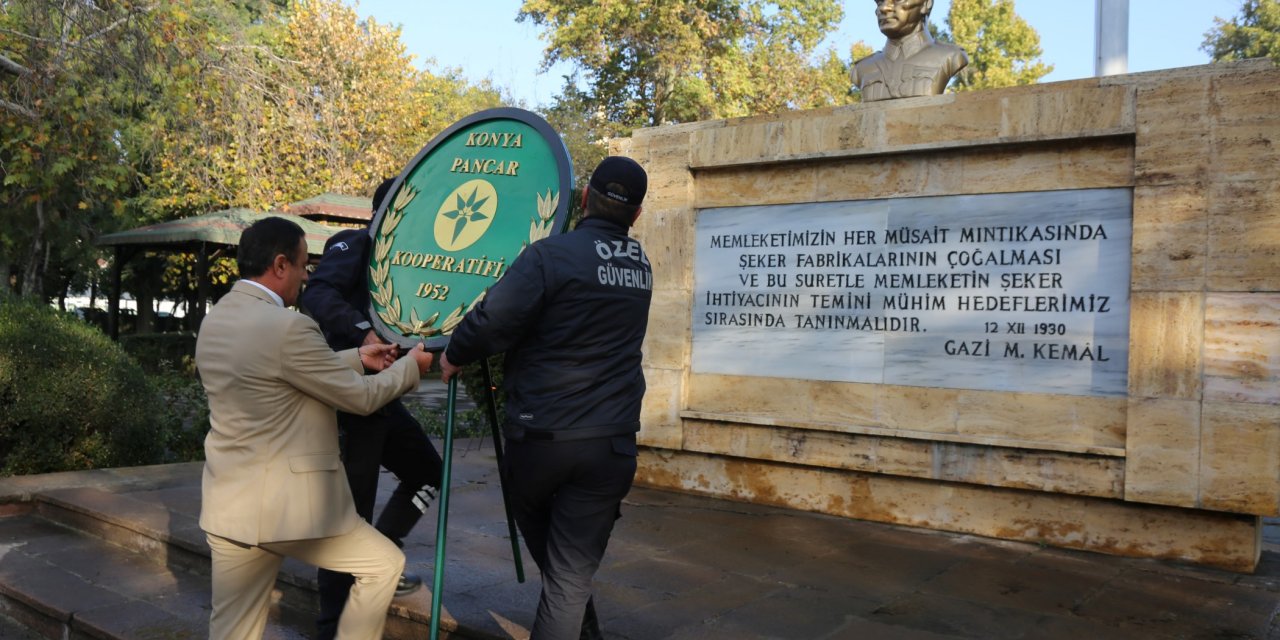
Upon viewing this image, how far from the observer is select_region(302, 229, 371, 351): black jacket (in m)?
3.83

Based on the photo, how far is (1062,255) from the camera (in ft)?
17.7

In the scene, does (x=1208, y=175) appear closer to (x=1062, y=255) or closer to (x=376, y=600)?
(x=1062, y=255)

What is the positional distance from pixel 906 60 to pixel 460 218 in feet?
11.5

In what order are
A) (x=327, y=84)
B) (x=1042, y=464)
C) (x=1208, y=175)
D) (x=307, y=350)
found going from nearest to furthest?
(x=307, y=350) < (x=1208, y=175) < (x=1042, y=464) < (x=327, y=84)

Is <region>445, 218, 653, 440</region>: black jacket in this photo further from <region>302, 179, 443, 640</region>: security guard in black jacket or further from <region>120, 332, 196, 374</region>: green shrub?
<region>120, 332, 196, 374</region>: green shrub

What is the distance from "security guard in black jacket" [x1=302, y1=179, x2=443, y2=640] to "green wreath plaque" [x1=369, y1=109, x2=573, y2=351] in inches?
3.5

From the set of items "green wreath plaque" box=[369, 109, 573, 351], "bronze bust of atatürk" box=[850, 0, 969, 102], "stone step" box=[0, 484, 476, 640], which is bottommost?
"stone step" box=[0, 484, 476, 640]

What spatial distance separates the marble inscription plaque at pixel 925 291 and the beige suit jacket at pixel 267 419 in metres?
3.72

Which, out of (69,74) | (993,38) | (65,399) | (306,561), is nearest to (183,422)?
(65,399)

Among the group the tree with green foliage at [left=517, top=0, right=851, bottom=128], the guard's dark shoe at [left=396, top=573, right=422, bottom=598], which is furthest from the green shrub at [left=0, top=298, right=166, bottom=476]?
the tree with green foliage at [left=517, top=0, right=851, bottom=128]

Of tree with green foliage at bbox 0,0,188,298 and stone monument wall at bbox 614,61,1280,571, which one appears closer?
stone monument wall at bbox 614,61,1280,571

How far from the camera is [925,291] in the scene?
228 inches

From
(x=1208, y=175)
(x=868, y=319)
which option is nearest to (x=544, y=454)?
(x=868, y=319)

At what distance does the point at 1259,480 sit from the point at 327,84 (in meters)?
19.0
